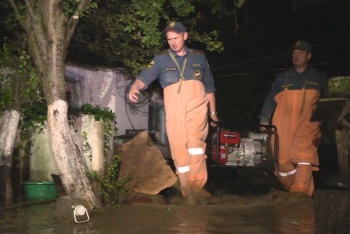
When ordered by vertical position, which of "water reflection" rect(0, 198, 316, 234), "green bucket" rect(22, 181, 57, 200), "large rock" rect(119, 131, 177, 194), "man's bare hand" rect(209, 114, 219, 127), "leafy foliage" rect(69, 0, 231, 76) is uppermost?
"leafy foliage" rect(69, 0, 231, 76)

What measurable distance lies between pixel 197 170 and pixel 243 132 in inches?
85.3

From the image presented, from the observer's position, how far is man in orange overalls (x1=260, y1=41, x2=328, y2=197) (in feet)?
32.9

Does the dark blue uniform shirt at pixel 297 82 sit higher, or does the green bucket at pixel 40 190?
the dark blue uniform shirt at pixel 297 82

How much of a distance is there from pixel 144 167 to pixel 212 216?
6.11ft

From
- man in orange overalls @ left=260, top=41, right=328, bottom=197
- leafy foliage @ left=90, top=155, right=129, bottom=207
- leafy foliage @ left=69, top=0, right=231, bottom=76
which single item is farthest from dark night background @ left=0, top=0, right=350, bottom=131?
leafy foliage @ left=90, top=155, right=129, bottom=207

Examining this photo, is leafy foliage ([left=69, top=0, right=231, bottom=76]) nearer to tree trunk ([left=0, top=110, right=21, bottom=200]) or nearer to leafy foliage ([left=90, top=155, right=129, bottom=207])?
leafy foliage ([left=90, top=155, right=129, bottom=207])

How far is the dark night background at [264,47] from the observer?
46.3ft

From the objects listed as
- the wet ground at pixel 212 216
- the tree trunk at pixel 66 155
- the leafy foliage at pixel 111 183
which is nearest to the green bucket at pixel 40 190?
the wet ground at pixel 212 216

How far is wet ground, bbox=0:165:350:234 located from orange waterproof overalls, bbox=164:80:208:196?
0.46m

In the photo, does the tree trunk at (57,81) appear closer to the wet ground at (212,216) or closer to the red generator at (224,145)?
the wet ground at (212,216)

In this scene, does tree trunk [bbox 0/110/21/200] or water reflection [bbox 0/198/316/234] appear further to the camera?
tree trunk [bbox 0/110/21/200]

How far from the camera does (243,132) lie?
11188 millimetres

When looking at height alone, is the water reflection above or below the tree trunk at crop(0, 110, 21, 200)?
below

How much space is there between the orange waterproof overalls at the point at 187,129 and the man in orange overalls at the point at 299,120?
169cm
